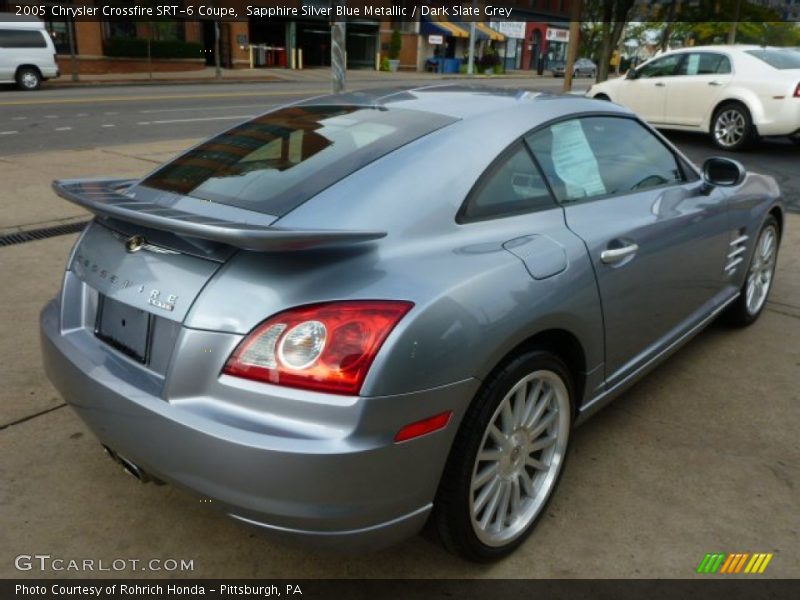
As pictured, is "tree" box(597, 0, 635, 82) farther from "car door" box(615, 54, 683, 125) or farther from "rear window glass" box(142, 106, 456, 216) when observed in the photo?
"rear window glass" box(142, 106, 456, 216)

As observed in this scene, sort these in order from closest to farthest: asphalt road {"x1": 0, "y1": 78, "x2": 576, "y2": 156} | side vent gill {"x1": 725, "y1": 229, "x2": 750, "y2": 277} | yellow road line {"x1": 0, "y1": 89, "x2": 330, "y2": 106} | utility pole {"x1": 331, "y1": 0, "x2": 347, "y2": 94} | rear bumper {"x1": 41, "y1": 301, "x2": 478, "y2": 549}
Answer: rear bumper {"x1": 41, "y1": 301, "x2": 478, "y2": 549}, side vent gill {"x1": 725, "y1": 229, "x2": 750, "y2": 277}, utility pole {"x1": 331, "y1": 0, "x2": 347, "y2": 94}, asphalt road {"x1": 0, "y1": 78, "x2": 576, "y2": 156}, yellow road line {"x1": 0, "y1": 89, "x2": 330, "y2": 106}

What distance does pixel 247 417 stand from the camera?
188 centimetres

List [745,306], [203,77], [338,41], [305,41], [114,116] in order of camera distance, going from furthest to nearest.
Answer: [305,41], [203,77], [114,116], [338,41], [745,306]

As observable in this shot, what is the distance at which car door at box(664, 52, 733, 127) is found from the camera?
1092cm

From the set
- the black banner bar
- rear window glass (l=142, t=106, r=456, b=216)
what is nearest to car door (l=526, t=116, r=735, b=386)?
rear window glass (l=142, t=106, r=456, b=216)

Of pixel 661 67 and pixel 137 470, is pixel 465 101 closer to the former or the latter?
pixel 137 470

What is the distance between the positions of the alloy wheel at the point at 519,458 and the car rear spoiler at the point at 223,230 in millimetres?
742

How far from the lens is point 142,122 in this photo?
47.8 feet

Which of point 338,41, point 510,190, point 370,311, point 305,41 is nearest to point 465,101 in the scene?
point 510,190

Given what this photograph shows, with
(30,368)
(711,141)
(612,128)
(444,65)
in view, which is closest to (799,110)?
(711,141)

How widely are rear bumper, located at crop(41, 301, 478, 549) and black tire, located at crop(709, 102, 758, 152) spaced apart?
10.3 m

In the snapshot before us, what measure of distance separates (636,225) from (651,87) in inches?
400

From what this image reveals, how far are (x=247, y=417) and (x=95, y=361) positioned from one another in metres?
0.67

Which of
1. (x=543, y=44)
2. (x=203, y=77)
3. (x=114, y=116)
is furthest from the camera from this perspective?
(x=543, y=44)
